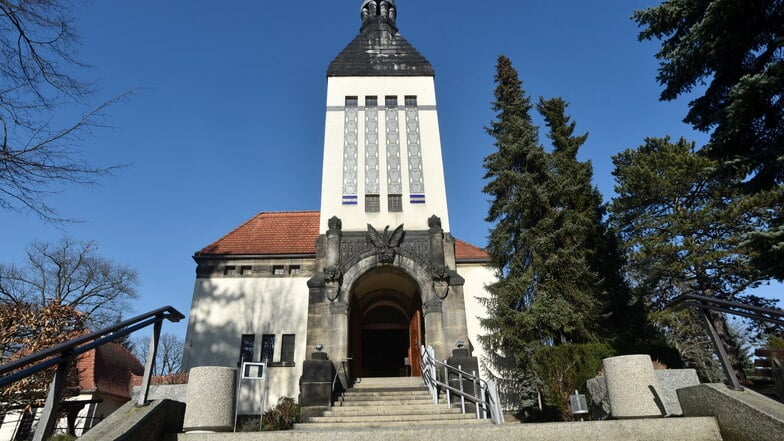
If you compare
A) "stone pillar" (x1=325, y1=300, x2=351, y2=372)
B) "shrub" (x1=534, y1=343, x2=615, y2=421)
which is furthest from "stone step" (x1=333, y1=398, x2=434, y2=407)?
"shrub" (x1=534, y1=343, x2=615, y2=421)

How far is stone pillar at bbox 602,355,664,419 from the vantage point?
5.53m

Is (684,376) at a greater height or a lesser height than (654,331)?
lesser

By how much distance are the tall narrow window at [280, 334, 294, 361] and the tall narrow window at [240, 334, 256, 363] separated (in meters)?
1.13

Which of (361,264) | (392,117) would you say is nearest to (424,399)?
(361,264)

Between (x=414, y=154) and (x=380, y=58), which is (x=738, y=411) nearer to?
(x=414, y=154)

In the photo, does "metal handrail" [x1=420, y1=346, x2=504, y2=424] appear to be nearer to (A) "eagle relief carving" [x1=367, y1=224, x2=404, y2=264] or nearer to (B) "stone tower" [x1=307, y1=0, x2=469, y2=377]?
(B) "stone tower" [x1=307, y1=0, x2=469, y2=377]

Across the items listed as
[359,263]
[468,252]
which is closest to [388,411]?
[359,263]

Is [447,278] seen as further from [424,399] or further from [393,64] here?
[393,64]

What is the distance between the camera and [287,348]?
16359 millimetres

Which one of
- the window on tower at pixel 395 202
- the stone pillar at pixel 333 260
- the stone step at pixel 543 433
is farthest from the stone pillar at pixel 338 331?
the stone step at pixel 543 433

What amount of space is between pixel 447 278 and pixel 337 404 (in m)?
5.62

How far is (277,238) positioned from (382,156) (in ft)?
20.3

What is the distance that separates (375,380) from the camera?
14.4 metres

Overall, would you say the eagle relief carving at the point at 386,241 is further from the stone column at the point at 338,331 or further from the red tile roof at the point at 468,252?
the red tile roof at the point at 468,252
